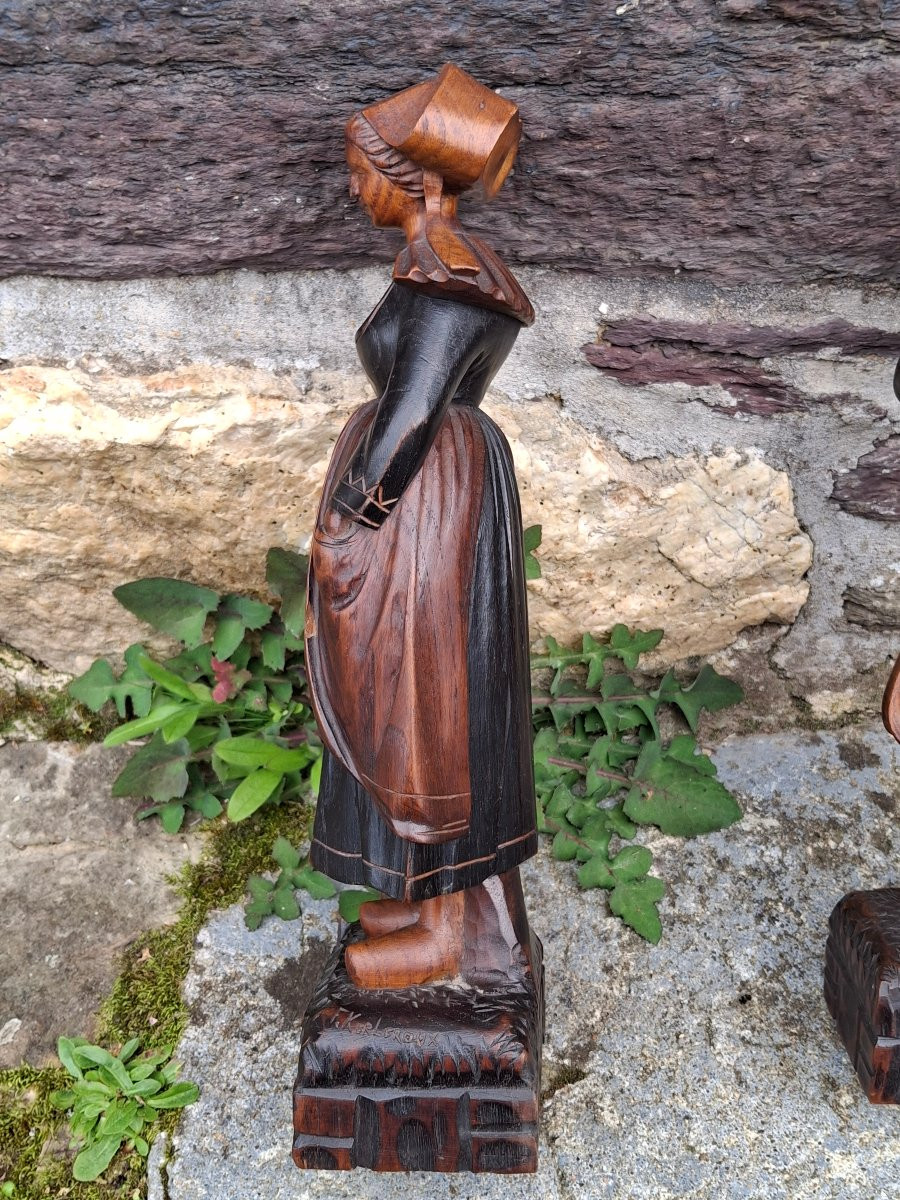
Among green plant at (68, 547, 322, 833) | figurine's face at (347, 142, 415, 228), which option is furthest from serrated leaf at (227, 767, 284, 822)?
figurine's face at (347, 142, 415, 228)

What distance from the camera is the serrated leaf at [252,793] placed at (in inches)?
56.2

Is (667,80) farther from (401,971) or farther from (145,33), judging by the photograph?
(401,971)

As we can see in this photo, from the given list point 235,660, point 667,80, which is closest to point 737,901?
point 235,660

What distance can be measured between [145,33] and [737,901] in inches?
49.0

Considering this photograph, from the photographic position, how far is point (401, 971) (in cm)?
109

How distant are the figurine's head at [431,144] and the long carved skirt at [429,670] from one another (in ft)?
0.70

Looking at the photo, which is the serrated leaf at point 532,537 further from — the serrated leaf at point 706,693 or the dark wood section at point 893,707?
the dark wood section at point 893,707

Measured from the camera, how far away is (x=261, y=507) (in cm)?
146

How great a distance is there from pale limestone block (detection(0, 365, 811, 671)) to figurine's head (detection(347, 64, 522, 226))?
0.38m

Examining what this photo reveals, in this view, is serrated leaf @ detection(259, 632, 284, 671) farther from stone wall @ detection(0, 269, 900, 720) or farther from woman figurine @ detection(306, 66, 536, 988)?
woman figurine @ detection(306, 66, 536, 988)

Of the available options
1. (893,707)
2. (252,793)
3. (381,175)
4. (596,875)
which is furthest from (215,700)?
(893,707)

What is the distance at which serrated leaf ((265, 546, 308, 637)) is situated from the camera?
1.46 meters

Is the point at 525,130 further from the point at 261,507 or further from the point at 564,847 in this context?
the point at 564,847

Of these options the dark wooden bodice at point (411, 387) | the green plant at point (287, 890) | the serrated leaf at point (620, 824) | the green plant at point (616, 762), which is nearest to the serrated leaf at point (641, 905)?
the green plant at point (616, 762)
